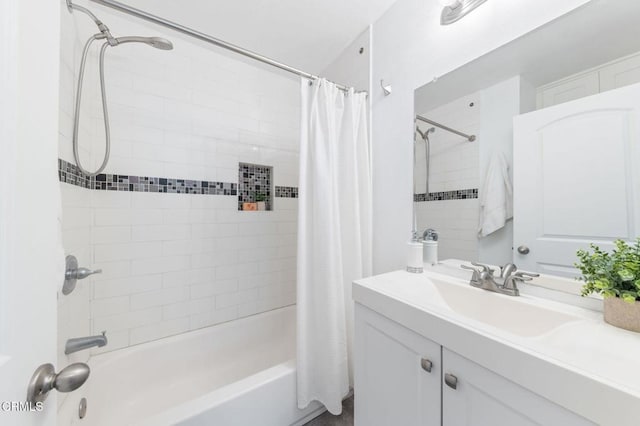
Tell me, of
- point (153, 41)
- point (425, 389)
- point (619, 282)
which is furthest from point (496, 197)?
point (153, 41)

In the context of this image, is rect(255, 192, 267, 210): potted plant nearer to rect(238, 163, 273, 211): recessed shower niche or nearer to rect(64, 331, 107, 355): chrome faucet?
rect(238, 163, 273, 211): recessed shower niche

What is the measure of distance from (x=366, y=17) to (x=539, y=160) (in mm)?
1349

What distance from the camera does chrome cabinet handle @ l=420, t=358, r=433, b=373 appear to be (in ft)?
2.38

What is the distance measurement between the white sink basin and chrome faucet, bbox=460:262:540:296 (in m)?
0.03

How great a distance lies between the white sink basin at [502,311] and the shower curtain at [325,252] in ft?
1.88

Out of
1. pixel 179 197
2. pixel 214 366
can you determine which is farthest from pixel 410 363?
pixel 179 197

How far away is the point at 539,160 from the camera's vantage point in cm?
88

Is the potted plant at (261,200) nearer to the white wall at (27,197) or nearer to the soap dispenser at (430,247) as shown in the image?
the soap dispenser at (430,247)

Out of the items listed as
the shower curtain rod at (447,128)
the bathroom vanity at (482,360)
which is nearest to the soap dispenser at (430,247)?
the bathroom vanity at (482,360)

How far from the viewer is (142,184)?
5.15 ft

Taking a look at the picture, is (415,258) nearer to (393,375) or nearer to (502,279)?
(502,279)

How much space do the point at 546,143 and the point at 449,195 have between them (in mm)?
409

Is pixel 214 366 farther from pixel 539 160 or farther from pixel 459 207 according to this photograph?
pixel 539 160

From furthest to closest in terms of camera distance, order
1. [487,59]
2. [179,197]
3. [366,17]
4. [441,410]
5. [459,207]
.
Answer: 1. [179,197]
2. [366,17]
3. [459,207]
4. [487,59]
5. [441,410]
